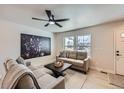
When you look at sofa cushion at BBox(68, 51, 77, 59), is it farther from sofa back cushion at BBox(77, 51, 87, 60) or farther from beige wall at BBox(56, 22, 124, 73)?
beige wall at BBox(56, 22, 124, 73)

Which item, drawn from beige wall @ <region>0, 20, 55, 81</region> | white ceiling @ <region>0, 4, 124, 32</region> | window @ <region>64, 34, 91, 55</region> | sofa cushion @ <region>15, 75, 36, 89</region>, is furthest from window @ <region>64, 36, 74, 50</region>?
sofa cushion @ <region>15, 75, 36, 89</region>

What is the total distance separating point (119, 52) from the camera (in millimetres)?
3432

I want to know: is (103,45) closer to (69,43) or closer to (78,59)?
(78,59)

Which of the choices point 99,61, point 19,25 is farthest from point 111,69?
point 19,25

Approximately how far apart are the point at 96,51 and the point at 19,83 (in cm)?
383

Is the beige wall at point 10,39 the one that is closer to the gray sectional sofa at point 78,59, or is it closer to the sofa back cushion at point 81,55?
the gray sectional sofa at point 78,59

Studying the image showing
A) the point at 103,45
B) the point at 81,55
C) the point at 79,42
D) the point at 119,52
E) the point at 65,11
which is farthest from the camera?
the point at 79,42

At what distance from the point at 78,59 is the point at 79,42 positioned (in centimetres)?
117

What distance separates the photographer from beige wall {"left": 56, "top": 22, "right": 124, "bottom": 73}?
11.9 ft

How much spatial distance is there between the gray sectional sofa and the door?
1.20m

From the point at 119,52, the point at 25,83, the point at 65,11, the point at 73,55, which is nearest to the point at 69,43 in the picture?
the point at 73,55

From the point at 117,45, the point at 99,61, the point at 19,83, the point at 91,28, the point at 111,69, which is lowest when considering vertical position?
the point at 111,69
